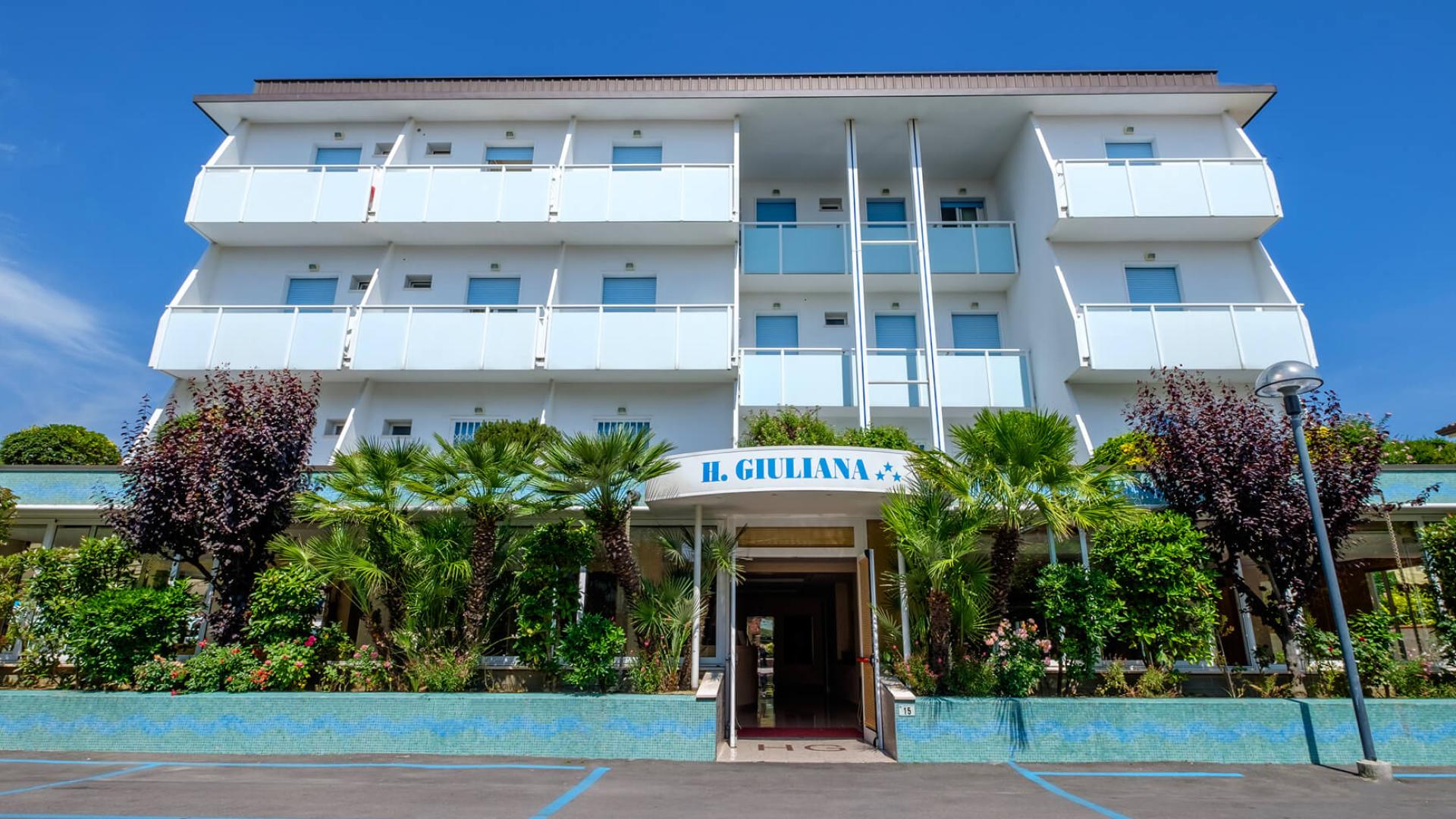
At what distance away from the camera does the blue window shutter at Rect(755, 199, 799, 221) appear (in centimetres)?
1947

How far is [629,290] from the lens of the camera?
17.4 meters

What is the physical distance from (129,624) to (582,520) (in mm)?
6262

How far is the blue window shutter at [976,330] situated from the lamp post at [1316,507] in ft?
28.6

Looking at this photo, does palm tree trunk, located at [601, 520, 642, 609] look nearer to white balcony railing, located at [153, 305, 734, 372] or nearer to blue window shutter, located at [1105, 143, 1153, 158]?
white balcony railing, located at [153, 305, 734, 372]

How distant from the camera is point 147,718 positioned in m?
9.98

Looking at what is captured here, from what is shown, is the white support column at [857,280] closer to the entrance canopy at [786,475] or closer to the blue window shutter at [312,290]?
the entrance canopy at [786,475]

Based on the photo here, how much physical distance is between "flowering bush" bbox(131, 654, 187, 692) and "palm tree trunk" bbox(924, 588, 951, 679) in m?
10.1

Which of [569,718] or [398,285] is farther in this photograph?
[398,285]

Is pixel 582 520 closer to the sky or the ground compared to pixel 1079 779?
closer to the sky

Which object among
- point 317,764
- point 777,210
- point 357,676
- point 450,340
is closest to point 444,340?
point 450,340

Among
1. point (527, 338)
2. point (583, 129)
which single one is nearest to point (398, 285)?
point (527, 338)

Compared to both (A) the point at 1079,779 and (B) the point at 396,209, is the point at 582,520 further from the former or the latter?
(B) the point at 396,209

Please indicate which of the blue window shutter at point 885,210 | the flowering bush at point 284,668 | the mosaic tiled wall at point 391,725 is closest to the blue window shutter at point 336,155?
the flowering bush at point 284,668

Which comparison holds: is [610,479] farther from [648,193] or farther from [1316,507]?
[1316,507]
